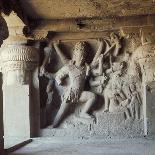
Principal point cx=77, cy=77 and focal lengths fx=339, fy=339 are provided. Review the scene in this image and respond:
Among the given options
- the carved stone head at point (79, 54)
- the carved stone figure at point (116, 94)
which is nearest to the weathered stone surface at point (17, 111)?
the carved stone head at point (79, 54)

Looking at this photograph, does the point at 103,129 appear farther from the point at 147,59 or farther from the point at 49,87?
the point at 147,59

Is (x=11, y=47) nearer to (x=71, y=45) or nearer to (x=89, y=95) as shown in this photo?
(x=71, y=45)

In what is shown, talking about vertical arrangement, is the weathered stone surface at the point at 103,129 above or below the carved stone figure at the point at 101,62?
below

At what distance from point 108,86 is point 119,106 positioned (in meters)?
0.44

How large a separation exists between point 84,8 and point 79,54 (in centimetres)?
113

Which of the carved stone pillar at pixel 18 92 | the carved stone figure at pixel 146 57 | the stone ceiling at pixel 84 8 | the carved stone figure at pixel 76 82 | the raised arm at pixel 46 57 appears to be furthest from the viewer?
the raised arm at pixel 46 57

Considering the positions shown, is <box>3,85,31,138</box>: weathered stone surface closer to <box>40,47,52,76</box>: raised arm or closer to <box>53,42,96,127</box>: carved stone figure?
<box>40,47,52,76</box>: raised arm

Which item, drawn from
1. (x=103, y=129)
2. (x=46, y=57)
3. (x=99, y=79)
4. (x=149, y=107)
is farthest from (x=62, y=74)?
Result: (x=149, y=107)

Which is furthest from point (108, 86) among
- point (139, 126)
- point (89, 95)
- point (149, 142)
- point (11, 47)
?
point (11, 47)

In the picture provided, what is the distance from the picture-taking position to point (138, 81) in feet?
20.9

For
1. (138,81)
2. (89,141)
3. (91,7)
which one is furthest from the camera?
(138,81)

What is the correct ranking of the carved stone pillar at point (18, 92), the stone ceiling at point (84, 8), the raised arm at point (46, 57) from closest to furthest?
the stone ceiling at point (84, 8) → the carved stone pillar at point (18, 92) → the raised arm at point (46, 57)

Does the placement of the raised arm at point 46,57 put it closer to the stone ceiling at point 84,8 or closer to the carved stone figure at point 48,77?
the carved stone figure at point 48,77

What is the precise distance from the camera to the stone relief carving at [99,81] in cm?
636
